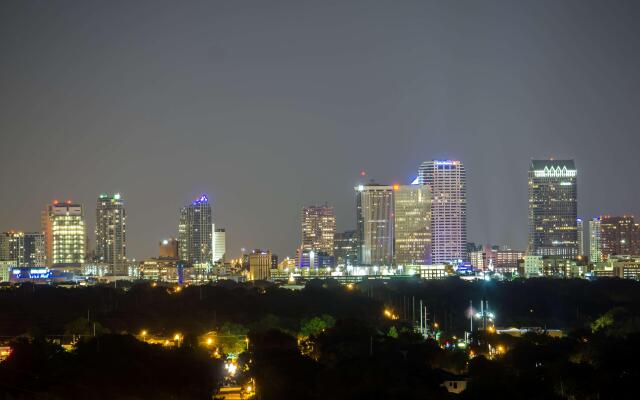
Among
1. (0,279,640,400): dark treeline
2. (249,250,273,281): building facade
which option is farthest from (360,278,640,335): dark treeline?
(249,250,273,281): building facade

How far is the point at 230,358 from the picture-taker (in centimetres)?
5419

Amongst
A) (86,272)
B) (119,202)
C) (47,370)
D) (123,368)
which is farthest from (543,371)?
(119,202)

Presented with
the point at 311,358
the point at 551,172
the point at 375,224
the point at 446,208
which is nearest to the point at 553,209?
the point at 551,172

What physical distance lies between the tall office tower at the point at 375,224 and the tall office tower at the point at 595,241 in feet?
118

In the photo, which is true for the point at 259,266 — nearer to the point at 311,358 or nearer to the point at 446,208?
the point at 446,208

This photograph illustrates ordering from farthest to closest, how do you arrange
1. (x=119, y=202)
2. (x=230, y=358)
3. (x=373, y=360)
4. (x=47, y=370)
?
1. (x=119, y=202)
2. (x=230, y=358)
3. (x=373, y=360)
4. (x=47, y=370)

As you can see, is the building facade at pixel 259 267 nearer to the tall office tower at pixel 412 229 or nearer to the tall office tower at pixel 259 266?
the tall office tower at pixel 259 266

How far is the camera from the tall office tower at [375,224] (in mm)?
181500

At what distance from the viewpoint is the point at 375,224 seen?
600ft

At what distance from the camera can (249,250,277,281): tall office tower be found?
159 meters

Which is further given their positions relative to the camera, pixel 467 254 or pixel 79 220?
pixel 467 254

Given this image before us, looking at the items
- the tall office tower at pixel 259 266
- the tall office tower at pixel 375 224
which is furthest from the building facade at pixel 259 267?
the tall office tower at pixel 375 224

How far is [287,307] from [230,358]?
3212 centimetres

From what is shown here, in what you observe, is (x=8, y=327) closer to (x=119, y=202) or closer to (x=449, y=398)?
(x=449, y=398)
